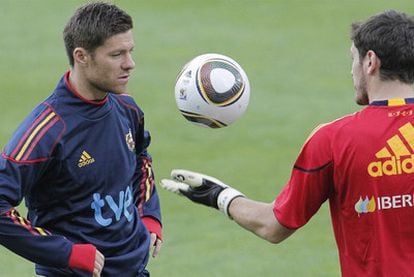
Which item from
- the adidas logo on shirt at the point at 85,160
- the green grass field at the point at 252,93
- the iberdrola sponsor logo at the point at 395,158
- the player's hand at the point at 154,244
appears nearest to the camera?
the iberdrola sponsor logo at the point at 395,158

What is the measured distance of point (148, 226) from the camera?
7.43 metres

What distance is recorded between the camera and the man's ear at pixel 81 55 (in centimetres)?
674

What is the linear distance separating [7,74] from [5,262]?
6.63 metres

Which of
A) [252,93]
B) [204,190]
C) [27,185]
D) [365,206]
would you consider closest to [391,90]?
[365,206]

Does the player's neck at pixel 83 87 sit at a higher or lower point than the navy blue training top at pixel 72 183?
higher

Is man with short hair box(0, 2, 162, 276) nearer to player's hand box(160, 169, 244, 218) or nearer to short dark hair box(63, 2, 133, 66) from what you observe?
short dark hair box(63, 2, 133, 66)

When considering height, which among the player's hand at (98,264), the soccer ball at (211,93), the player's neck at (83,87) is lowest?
the player's hand at (98,264)

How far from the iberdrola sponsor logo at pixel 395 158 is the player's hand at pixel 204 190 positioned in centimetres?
92

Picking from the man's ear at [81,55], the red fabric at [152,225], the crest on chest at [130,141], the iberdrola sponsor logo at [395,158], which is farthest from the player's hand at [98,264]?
the iberdrola sponsor logo at [395,158]

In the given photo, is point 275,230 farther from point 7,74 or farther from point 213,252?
point 7,74

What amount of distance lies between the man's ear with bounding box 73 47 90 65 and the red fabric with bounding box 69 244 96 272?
1.08m

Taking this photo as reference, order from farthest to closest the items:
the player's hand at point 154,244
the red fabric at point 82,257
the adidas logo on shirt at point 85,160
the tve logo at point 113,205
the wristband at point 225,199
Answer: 1. the player's hand at point 154,244
2. the tve logo at point 113,205
3. the adidas logo on shirt at point 85,160
4. the red fabric at point 82,257
5. the wristband at point 225,199

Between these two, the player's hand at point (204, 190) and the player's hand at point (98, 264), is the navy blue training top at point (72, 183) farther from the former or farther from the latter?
the player's hand at point (204, 190)

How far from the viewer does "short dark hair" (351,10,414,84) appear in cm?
580
